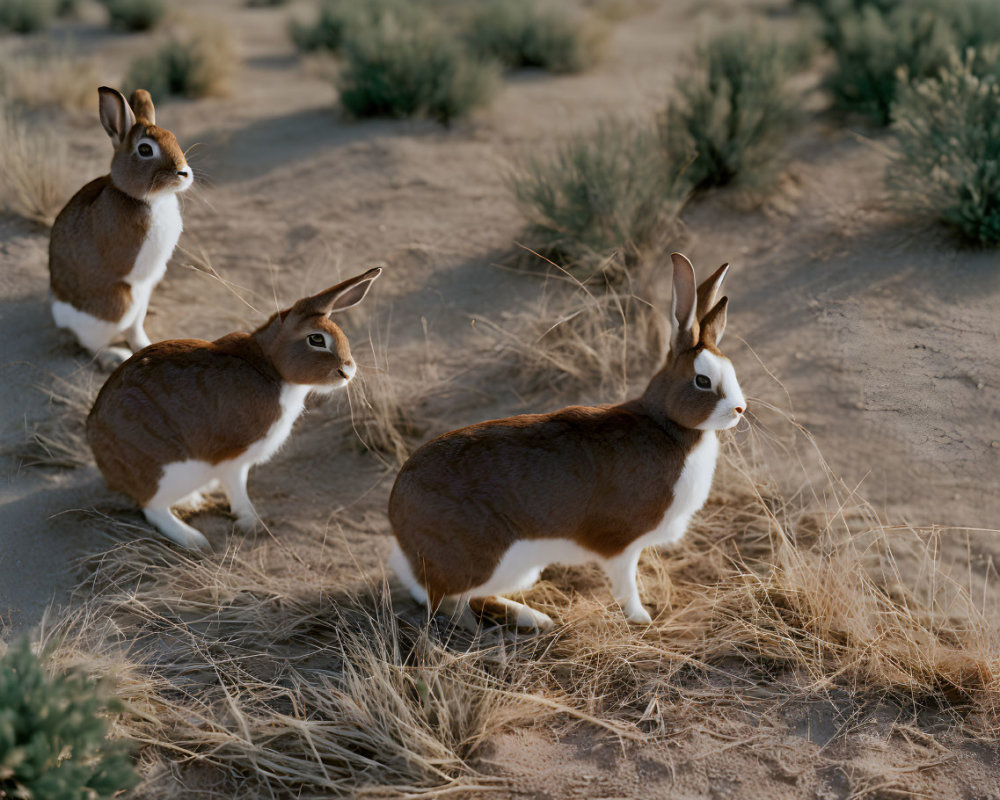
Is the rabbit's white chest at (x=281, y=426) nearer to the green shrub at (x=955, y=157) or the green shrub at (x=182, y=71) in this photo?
the green shrub at (x=955, y=157)

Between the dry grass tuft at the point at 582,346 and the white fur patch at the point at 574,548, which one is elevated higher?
the white fur patch at the point at 574,548

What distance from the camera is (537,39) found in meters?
10.9

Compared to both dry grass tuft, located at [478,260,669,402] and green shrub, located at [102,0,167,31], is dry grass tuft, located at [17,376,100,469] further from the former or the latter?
green shrub, located at [102,0,167,31]

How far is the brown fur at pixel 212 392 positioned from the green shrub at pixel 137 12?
38.3 ft

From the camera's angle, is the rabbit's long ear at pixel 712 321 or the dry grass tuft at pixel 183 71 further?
the dry grass tuft at pixel 183 71

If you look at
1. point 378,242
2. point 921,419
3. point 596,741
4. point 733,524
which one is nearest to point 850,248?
point 921,419

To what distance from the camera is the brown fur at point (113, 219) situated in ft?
15.1

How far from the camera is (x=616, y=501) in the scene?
139 inches

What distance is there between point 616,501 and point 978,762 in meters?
1.54

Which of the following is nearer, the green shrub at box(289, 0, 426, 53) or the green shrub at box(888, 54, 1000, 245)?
the green shrub at box(888, 54, 1000, 245)

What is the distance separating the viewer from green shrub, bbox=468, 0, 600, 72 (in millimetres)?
10875

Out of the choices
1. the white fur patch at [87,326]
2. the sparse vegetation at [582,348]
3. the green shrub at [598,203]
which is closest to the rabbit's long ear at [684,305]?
the sparse vegetation at [582,348]

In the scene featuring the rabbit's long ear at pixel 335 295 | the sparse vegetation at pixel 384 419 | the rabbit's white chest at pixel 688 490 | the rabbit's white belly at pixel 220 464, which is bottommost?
the sparse vegetation at pixel 384 419

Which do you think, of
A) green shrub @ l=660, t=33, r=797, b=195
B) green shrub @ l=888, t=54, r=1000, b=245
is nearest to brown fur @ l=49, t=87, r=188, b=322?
green shrub @ l=660, t=33, r=797, b=195
